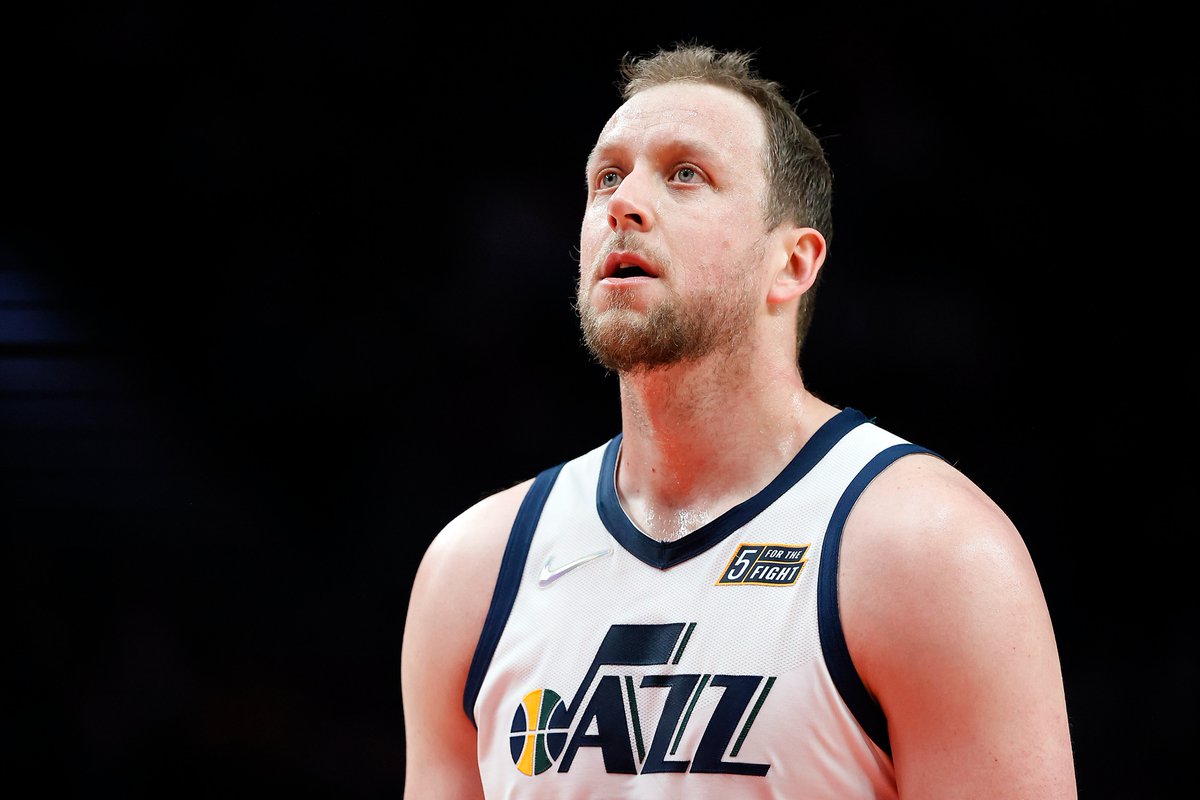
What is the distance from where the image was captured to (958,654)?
1533mm

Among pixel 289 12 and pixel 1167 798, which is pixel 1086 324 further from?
pixel 289 12

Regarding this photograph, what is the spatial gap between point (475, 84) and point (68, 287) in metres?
1.43

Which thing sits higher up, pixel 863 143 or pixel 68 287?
pixel 863 143

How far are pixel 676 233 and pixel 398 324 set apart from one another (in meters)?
1.80

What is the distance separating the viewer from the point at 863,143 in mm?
3332

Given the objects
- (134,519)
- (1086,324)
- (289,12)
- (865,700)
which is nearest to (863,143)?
(1086,324)

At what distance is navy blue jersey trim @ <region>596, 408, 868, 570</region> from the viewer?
6.03ft

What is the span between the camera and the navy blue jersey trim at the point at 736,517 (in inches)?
72.4

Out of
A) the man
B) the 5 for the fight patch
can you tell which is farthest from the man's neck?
the 5 for the fight patch

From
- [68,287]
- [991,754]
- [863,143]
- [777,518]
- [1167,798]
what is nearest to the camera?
[991,754]

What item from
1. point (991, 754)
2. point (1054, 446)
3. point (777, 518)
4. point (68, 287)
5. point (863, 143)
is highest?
point (863, 143)

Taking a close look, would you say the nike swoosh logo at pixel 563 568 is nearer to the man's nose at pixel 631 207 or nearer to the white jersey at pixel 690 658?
the white jersey at pixel 690 658

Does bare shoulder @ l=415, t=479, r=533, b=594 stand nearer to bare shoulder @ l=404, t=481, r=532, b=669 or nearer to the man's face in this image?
bare shoulder @ l=404, t=481, r=532, b=669

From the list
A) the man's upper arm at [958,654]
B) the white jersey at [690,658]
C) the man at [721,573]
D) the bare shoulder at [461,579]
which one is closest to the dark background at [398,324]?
the man at [721,573]
